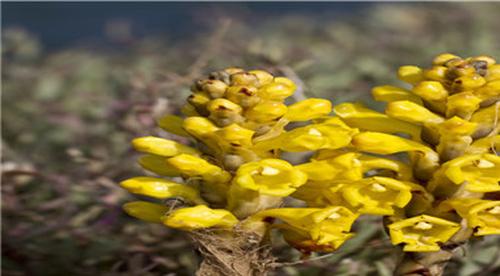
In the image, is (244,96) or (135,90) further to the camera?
(135,90)

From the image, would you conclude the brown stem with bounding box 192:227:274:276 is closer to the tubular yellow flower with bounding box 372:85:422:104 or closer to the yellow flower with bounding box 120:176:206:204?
the yellow flower with bounding box 120:176:206:204

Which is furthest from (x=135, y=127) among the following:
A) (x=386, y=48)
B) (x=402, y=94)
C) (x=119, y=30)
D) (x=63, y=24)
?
(x=63, y=24)

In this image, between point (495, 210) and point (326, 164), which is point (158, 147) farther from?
point (495, 210)

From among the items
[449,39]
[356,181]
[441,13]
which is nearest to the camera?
[356,181]

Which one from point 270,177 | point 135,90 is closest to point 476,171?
point 270,177

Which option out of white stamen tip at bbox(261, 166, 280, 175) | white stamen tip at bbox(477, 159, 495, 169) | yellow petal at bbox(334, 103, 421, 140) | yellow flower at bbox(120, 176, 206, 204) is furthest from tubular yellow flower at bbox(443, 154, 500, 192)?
yellow flower at bbox(120, 176, 206, 204)

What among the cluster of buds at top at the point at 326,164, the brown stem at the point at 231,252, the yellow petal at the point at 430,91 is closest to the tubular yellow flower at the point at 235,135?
the cluster of buds at top at the point at 326,164

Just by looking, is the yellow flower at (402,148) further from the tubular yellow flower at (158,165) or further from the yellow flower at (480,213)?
the tubular yellow flower at (158,165)

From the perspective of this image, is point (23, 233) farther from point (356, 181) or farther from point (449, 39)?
point (449, 39)
